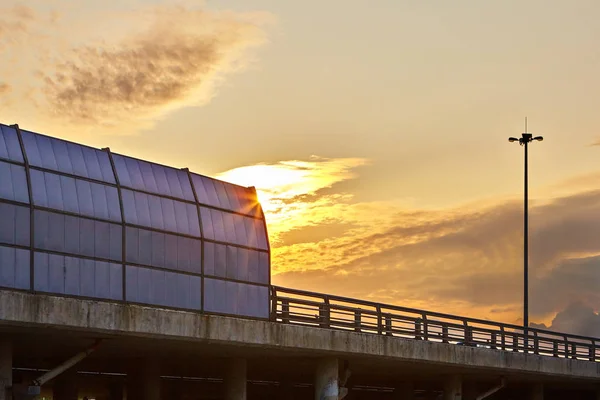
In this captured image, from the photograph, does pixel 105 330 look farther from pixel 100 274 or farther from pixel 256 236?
pixel 256 236

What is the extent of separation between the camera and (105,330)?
33.0 metres

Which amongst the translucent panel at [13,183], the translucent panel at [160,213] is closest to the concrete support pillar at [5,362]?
the translucent panel at [13,183]

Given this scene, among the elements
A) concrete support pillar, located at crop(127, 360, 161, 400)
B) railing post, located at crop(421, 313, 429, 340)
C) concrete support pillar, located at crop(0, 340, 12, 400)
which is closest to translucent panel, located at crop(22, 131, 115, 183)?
concrete support pillar, located at crop(0, 340, 12, 400)

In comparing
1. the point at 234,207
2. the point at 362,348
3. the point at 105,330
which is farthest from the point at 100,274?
the point at 362,348

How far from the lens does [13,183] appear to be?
31594mm

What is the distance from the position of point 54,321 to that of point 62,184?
13.3 feet

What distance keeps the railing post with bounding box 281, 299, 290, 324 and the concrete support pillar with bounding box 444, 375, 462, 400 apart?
15.7 metres

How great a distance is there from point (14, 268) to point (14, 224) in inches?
45.6

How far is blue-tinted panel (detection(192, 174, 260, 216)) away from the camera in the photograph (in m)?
38.6

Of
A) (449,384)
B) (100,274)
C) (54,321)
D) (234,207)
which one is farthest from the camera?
(449,384)

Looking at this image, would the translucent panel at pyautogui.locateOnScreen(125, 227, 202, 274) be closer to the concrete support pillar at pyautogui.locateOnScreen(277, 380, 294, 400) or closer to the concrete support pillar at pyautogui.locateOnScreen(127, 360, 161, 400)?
the concrete support pillar at pyautogui.locateOnScreen(127, 360, 161, 400)

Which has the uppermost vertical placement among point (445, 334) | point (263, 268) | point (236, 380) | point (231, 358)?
point (263, 268)

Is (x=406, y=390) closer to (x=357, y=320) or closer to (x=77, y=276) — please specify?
(x=357, y=320)

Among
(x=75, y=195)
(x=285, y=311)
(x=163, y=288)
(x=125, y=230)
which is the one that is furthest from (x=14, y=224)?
(x=285, y=311)
